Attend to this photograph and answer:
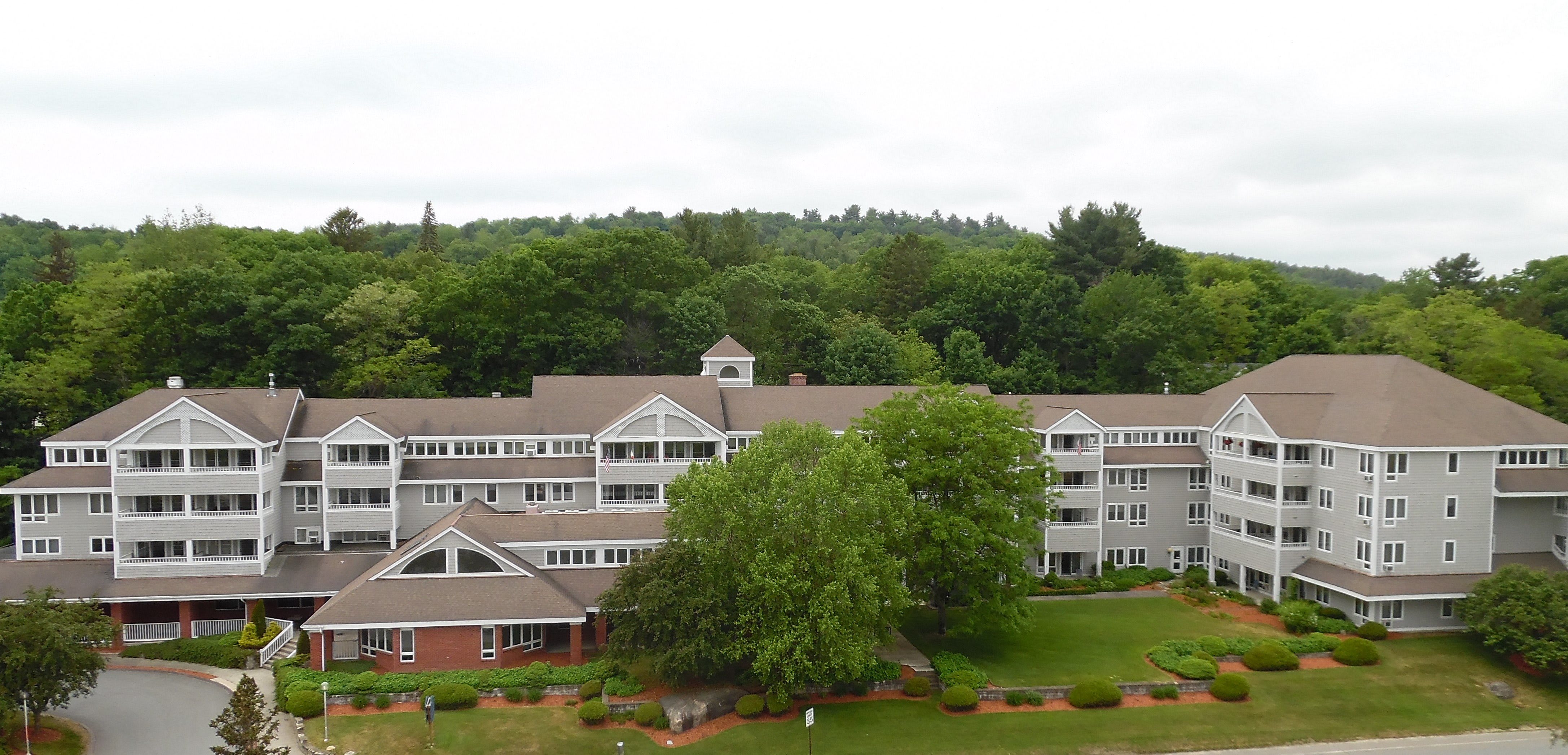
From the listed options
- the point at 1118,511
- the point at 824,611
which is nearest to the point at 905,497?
the point at 824,611

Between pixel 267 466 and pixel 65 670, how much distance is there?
1446 cm

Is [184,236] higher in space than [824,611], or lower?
higher

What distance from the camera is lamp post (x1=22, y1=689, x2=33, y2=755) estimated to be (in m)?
29.3

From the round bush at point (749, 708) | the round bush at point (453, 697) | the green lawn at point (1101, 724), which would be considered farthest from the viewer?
the round bush at point (453, 697)

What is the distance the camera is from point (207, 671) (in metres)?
37.7

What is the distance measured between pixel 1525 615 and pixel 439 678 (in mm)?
41648

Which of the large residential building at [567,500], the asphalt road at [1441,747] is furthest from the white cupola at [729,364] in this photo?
the asphalt road at [1441,747]

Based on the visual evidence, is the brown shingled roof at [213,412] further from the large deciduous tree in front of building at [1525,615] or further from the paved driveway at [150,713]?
the large deciduous tree in front of building at [1525,615]

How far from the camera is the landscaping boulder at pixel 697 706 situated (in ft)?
106

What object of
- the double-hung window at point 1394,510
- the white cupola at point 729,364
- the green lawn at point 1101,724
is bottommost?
the green lawn at point 1101,724

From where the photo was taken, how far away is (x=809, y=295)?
87812 mm

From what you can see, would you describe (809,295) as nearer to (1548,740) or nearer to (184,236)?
(184,236)

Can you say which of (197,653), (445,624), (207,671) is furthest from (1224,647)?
(197,653)

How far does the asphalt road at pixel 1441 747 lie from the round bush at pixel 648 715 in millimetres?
18220
